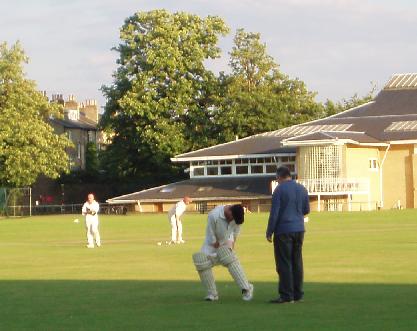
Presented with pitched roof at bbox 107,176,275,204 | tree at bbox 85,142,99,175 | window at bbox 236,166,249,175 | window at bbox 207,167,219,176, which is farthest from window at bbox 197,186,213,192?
tree at bbox 85,142,99,175

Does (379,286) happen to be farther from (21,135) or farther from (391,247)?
(21,135)

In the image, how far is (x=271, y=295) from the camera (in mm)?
16859

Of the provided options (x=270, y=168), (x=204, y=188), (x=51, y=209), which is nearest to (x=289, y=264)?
(x=204, y=188)

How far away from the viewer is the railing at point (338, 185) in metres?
66.6

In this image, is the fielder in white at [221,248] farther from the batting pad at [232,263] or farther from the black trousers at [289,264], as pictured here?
the black trousers at [289,264]

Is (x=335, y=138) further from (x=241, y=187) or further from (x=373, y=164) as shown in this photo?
(x=241, y=187)

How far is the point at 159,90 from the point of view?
3285 inches

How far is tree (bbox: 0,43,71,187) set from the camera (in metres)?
77.2

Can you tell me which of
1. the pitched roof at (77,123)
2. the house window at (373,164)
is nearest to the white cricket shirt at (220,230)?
the house window at (373,164)

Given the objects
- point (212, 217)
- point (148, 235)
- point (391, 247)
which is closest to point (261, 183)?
point (148, 235)

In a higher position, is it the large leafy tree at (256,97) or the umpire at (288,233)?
the large leafy tree at (256,97)

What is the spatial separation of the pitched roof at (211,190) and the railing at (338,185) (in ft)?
13.7

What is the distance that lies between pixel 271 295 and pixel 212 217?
1.79m

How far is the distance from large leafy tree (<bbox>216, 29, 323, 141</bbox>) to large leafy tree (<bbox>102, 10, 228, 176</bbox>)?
5.35ft
